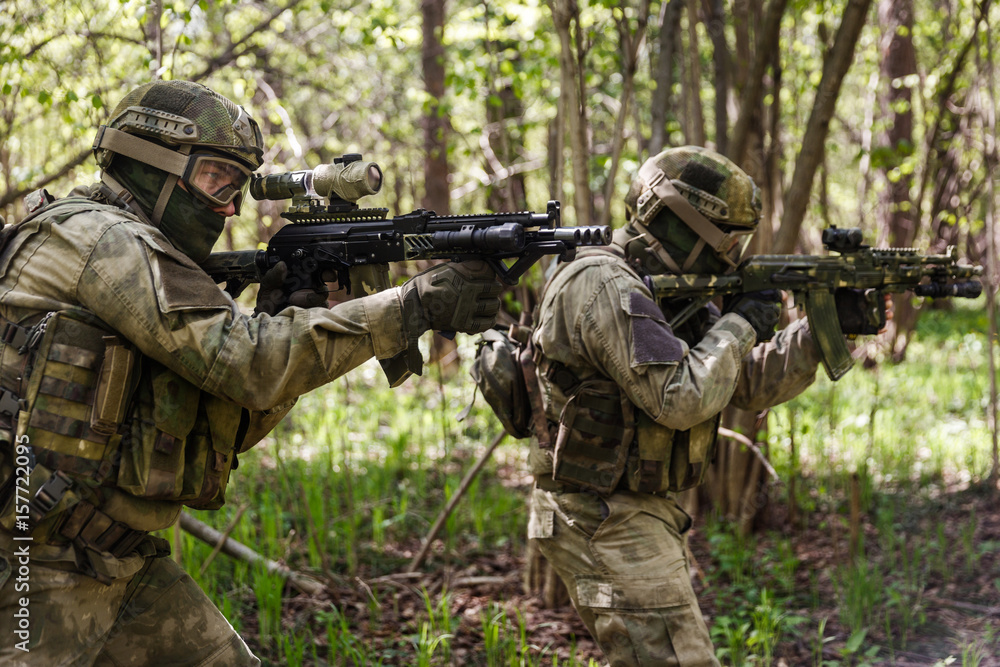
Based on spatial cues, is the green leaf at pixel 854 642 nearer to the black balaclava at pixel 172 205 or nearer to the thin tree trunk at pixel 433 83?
the black balaclava at pixel 172 205

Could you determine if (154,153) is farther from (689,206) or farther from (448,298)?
(689,206)

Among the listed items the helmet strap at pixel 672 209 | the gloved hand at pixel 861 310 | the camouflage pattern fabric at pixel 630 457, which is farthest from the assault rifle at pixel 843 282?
the camouflage pattern fabric at pixel 630 457

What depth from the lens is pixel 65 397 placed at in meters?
2.10

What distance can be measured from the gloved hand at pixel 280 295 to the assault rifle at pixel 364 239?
22 millimetres

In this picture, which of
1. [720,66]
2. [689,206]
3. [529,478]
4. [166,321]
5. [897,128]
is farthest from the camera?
[897,128]

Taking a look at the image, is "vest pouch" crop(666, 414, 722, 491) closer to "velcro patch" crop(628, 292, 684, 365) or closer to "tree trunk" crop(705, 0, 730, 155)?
"velcro patch" crop(628, 292, 684, 365)

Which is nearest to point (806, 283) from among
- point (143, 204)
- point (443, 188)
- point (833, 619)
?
point (833, 619)

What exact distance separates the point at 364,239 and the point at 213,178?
48 cm

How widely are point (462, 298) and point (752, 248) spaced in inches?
131

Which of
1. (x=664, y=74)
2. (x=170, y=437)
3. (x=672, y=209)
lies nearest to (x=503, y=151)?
(x=664, y=74)

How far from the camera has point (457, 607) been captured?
14.2 feet

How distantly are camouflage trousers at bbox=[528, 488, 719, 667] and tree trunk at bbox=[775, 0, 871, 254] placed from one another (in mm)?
2078

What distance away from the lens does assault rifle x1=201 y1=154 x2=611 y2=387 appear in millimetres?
2258

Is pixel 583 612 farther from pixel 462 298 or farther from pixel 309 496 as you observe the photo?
pixel 309 496
